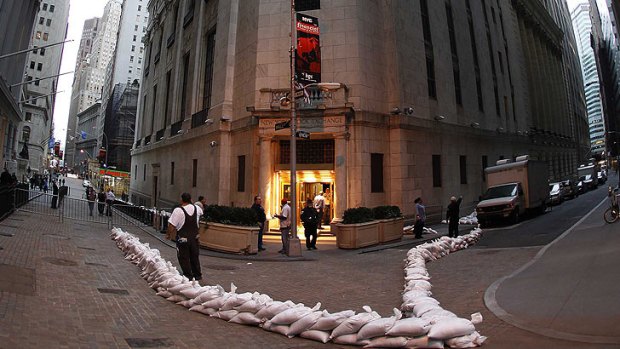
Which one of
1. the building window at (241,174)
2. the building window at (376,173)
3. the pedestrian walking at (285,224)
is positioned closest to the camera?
the pedestrian walking at (285,224)

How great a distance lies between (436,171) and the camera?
72.8ft

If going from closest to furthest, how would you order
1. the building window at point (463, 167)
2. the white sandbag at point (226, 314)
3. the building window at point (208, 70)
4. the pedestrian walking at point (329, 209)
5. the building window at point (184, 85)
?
the white sandbag at point (226, 314) < the pedestrian walking at point (329, 209) < the building window at point (463, 167) < the building window at point (208, 70) < the building window at point (184, 85)

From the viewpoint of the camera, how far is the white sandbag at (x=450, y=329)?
4295 mm

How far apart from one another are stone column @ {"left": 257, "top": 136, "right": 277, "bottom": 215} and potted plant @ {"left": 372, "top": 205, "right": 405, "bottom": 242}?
577 cm

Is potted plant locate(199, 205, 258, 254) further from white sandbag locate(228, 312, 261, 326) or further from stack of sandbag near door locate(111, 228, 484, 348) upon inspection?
white sandbag locate(228, 312, 261, 326)

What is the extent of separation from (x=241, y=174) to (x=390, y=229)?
9.14 metres

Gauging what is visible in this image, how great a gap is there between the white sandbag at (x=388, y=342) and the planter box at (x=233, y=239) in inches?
320

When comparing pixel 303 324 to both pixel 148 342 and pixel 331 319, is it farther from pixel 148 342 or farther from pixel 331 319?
pixel 148 342

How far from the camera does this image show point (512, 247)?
37.6ft

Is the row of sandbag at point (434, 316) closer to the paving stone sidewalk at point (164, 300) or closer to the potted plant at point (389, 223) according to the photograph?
the paving stone sidewalk at point (164, 300)

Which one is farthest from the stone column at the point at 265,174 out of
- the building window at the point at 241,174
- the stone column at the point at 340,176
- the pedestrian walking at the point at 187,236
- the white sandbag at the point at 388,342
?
the white sandbag at the point at 388,342

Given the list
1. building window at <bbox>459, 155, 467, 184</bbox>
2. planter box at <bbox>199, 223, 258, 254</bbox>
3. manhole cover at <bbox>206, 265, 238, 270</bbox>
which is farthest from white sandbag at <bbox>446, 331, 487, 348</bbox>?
building window at <bbox>459, 155, 467, 184</bbox>

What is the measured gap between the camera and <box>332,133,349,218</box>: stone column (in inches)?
680

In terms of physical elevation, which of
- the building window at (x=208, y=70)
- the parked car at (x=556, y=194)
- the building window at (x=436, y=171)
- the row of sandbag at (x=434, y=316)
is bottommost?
the row of sandbag at (x=434, y=316)
